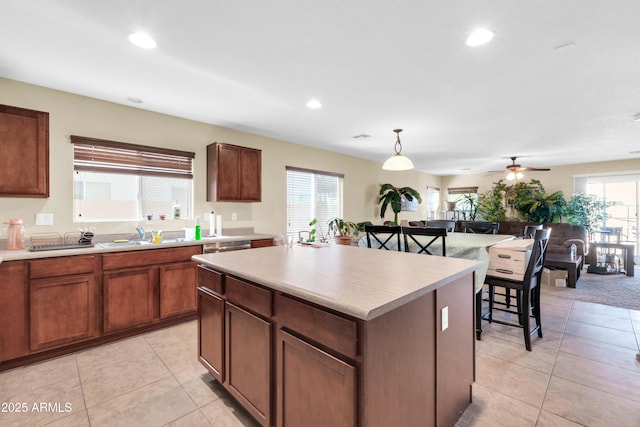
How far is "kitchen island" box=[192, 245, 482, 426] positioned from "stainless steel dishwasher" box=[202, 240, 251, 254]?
1354 mm

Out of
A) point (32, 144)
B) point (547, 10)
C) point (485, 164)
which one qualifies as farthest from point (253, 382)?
point (485, 164)

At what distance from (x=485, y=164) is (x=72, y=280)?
319 inches

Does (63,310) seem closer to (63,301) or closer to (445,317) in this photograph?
(63,301)

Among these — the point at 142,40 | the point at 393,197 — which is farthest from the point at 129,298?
the point at 393,197

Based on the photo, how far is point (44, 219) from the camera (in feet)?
9.45

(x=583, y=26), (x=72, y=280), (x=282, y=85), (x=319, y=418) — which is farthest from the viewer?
(x=282, y=85)

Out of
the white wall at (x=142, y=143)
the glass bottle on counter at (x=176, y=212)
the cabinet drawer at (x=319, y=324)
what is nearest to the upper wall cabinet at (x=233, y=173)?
the white wall at (x=142, y=143)

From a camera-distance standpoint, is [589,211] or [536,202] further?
[536,202]

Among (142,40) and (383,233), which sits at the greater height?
(142,40)

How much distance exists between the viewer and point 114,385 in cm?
216

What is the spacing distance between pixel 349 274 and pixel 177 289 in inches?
94.1

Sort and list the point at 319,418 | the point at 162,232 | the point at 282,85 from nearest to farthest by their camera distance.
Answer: the point at 319,418, the point at 282,85, the point at 162,232

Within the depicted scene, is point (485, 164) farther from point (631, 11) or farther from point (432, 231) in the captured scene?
point (631, 11)

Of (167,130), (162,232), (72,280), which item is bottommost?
(72,280)
